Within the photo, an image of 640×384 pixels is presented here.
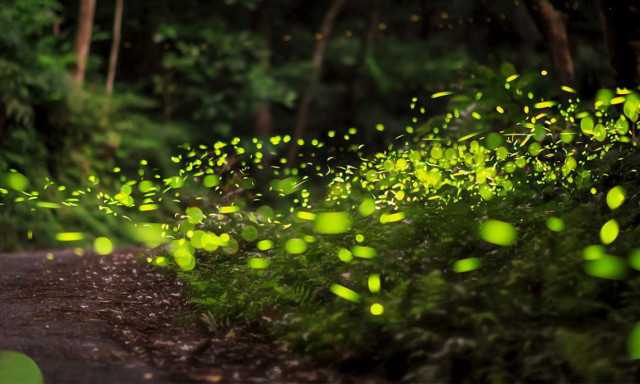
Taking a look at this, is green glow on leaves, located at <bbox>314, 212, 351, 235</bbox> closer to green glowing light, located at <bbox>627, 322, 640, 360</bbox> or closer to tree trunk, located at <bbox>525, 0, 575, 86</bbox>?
green glowing light, located at <bbox>627, 322, 640, 360</bbox>

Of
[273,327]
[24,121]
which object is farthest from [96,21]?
[273,327]

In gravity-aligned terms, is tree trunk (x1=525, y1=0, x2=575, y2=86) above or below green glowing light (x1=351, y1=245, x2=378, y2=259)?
above

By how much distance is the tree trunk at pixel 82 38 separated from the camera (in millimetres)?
15516

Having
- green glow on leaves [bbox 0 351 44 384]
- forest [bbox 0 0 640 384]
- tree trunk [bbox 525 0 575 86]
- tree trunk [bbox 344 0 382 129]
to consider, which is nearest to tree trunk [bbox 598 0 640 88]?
forest [bbox 0 0 640 384]

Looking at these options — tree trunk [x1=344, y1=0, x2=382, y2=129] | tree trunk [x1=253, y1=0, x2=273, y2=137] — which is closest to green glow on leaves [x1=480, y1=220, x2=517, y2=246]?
tree trunk [x1=253, y1=0, x2=273, y2=137]

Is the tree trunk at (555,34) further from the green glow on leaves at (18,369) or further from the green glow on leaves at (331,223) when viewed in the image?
the green glow on leaves at (18,369)

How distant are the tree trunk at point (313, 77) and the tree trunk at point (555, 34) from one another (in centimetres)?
1368

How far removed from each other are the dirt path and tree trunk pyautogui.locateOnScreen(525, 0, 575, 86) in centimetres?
523

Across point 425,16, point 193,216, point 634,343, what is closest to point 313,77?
point 425,16

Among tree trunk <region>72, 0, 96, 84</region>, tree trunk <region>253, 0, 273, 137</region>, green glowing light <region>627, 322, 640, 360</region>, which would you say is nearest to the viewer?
green glowing light <region>627, 322, 640, 360</region>

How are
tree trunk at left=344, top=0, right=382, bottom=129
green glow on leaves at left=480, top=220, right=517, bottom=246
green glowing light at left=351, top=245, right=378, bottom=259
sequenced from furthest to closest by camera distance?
1. tree trunk at left=344, top=0, right=382, bottom=129
2. green glowing light at left=351, top=245, right=378, bottom=259
3. green glow on leaves at left=480, top=220, right=517, bottom=246

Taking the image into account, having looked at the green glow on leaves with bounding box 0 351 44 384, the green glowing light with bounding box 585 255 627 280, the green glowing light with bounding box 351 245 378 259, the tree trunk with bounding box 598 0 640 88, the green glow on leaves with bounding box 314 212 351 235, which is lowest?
the green glow on leaves with bounding box 0 351 44 384

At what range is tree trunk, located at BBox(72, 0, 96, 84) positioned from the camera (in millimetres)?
15516

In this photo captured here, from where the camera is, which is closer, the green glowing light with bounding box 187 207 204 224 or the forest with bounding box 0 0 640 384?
the forest with bounding box 0 0 640 384
